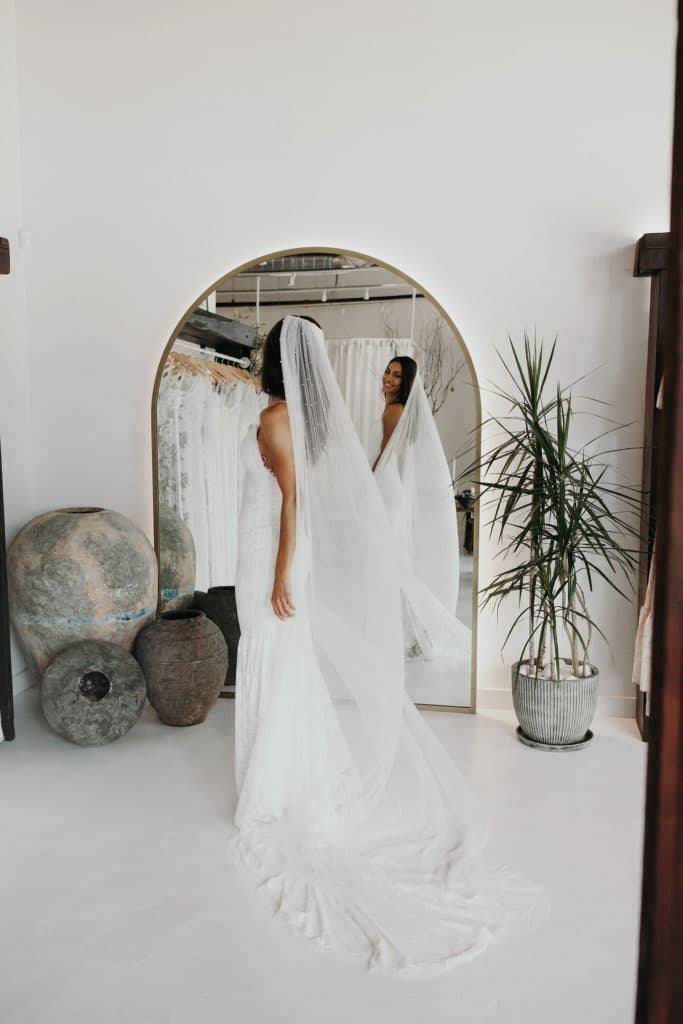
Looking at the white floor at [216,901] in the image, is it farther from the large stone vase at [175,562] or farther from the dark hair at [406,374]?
the dark hair at [406,374]

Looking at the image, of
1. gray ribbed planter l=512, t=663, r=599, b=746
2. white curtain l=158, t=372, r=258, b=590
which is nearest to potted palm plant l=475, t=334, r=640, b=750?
gray ribbed planter l=512, t=663, r=599, b=746

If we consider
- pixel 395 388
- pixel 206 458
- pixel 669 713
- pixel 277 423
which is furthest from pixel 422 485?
pixel 669 713

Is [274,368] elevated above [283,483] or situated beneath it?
elevated above

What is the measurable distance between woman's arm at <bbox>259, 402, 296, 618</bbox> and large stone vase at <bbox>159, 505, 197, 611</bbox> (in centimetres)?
133

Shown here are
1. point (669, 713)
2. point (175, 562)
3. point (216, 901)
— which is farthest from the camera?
point (175, 562)

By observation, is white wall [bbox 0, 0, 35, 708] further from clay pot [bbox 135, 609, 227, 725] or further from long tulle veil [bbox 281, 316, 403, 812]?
long tulle veil [bbox 281, 316, 403, 812]

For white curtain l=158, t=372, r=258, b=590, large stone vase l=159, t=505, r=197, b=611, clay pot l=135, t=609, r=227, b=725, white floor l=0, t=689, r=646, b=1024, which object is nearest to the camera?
white floor l=0, t=689, r=646, b=1024

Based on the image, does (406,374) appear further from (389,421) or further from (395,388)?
(389,421)

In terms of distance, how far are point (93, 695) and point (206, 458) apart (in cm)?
116

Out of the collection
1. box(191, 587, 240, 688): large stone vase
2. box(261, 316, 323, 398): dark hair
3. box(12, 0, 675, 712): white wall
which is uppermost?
box(12, 0, 675, 712): white wall

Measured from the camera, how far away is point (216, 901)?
7.63 ft

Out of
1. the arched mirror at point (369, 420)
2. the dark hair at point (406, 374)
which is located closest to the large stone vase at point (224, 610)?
the arched mirror at point (369, 420)

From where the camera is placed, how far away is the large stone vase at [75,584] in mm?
3561

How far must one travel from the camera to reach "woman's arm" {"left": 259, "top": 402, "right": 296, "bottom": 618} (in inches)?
106
